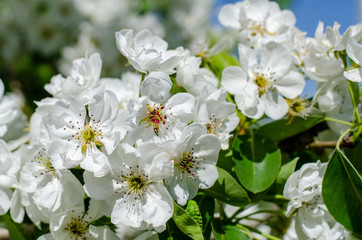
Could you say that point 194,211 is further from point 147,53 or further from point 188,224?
point 147,53

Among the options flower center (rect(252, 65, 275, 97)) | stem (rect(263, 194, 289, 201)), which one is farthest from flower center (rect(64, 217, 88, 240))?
flower center (rect(252, 65, 275, 97))

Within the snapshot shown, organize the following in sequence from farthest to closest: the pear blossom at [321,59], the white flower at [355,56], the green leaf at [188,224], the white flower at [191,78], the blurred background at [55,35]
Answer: the blurred background at [55,35] → the pear blossom at [321,59] → the white flower at [191,78] → the white flower at [355,56] → the green leaf at [188,224]

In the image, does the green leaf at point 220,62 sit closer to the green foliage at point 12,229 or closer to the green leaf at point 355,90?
the green leaf at point 355,90

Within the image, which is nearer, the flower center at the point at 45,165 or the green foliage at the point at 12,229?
the flower center at the point at 45,165

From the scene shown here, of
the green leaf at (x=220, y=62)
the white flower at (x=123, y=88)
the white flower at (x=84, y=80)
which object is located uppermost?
the green leaf at (x=220, y=62)

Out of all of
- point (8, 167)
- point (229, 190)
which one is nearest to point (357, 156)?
point (229, 190)

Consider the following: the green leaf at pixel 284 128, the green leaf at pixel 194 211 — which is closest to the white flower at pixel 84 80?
the green leaf at pixel 194 211
